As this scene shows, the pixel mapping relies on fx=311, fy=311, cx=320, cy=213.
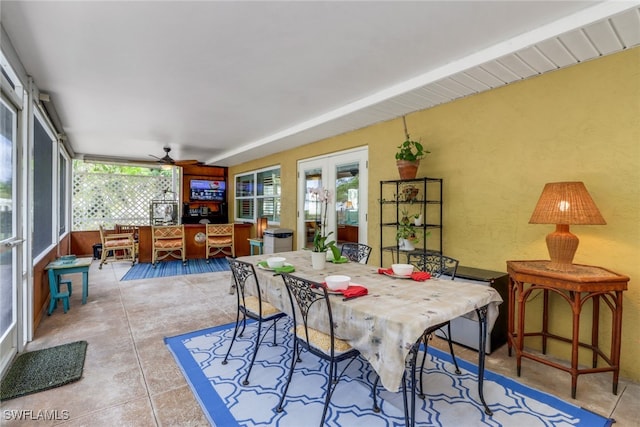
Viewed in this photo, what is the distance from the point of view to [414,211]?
3498 millimetres

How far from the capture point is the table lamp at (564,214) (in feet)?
6.59

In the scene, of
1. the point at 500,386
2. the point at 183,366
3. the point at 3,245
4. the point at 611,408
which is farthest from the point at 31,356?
the point at 611,408

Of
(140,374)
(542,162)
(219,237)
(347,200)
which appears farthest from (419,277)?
(219,237)

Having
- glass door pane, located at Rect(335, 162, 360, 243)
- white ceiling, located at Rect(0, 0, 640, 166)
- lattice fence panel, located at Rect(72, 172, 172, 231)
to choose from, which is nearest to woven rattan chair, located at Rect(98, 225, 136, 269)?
lattice fence panel, located at Rect(72, 172, 172, 231)

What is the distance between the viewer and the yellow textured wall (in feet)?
6.94

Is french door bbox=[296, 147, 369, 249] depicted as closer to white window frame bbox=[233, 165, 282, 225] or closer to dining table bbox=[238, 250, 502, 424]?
white window frame bbox=[233, 165, 282, 225]

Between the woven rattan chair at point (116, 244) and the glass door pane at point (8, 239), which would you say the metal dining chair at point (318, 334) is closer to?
the glass door pane at point (8, 239)

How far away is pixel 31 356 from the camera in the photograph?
7.85 ft

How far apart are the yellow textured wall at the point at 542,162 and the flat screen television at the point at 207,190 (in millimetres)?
6144

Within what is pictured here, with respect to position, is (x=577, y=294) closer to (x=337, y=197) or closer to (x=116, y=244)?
(x=337, y=197)

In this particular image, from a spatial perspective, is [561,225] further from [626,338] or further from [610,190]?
[626,338]

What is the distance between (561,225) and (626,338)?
0.87 meters

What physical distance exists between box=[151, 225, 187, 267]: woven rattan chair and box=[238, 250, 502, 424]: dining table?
4624 mm

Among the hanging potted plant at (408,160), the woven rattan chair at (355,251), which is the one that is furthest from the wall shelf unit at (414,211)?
the woven rattan chair at (355,251)
